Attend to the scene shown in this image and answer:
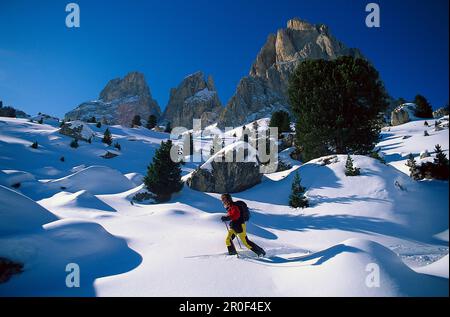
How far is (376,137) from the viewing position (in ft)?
63.1

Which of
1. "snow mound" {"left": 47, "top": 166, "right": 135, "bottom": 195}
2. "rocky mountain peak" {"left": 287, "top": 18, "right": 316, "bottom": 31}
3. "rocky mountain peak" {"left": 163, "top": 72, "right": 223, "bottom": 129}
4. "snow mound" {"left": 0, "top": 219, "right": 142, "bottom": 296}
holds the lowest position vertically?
"snow mound" {"left": 0, "top": 219, "right": 142, "bottom": 296}

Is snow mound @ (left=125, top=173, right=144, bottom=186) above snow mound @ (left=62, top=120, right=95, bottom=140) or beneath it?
beneath

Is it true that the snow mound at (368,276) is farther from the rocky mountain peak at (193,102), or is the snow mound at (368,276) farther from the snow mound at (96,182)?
the rocky mountain peak at (193,102)

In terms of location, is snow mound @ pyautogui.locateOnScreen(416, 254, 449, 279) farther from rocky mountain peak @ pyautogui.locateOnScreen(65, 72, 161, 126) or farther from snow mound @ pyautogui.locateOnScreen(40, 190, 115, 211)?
rocky mountain peak @ pyautogui.locateOnScreen(65, 72, 161, 126)

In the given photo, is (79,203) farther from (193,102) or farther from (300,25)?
(300,25)

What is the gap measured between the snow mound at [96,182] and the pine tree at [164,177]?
3.95m

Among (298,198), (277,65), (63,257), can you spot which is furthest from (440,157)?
(277,65)

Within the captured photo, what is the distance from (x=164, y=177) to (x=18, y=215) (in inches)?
414

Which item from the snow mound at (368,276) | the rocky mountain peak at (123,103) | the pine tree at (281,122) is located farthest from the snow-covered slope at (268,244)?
the rocky mountain peak at (123,103)

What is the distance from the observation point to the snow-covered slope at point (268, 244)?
271 centimetres

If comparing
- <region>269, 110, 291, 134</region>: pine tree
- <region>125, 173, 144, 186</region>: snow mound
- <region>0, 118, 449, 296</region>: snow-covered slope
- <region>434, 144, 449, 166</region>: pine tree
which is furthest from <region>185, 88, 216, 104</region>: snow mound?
<region>434, 144, 449, 166</region>: pine tree

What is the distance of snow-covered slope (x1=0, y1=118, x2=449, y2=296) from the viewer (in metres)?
2.71

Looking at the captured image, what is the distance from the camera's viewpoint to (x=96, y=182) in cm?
1939

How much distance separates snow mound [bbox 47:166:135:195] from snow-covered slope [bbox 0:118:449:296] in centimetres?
393
